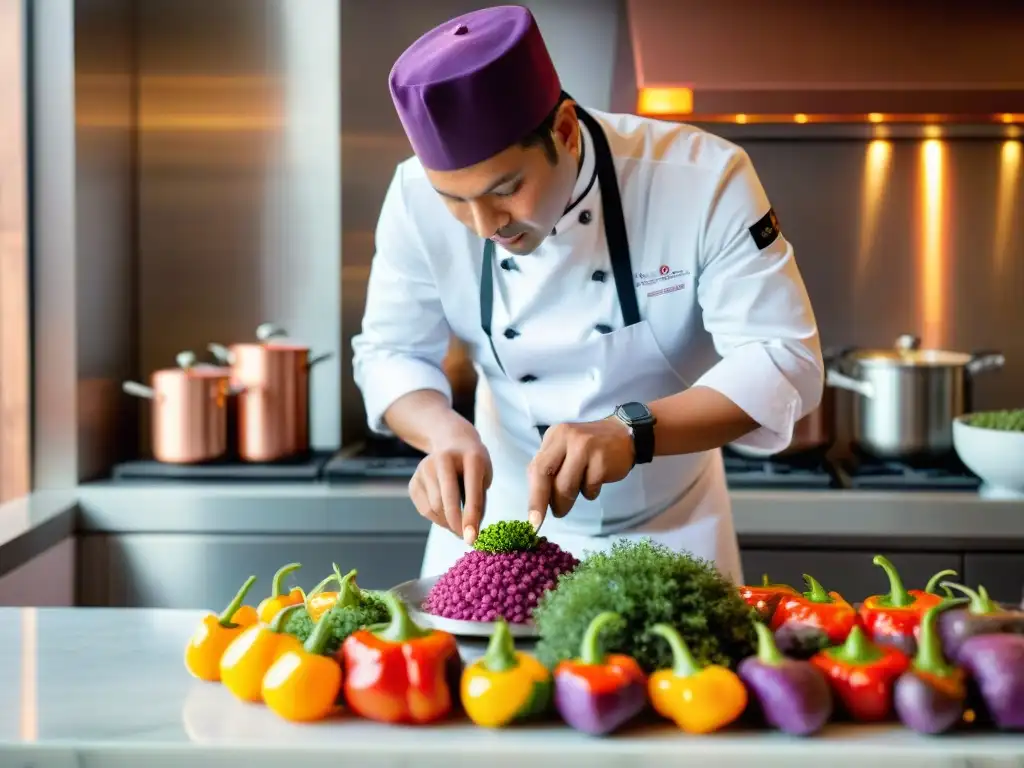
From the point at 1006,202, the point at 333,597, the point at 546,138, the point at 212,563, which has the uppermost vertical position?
the point at 1006,202

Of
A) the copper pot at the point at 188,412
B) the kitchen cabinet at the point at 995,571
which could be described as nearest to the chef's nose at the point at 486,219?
the copper pot at the point at 188,412

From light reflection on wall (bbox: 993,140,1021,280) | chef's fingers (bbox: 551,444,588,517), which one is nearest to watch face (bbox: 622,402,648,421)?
chef's fingers (bbox: 551,444,588,517)

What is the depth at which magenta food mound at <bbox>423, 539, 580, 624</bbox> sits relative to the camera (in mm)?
1277

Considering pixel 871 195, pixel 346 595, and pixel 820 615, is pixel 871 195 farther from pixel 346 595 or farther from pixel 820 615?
pixel 346 595

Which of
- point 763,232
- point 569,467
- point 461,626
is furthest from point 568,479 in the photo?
point 763,232

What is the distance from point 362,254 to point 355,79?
0.45 m

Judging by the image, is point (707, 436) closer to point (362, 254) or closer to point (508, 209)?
point (508, 209)

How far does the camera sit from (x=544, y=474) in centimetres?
142

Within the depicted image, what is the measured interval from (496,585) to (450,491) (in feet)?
0.72

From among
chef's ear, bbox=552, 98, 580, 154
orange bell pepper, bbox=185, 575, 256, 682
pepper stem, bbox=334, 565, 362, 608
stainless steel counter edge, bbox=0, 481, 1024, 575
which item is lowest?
stainless steel counter edge, bbox=0, 481, 1024, 575

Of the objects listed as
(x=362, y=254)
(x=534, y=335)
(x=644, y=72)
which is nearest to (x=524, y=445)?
(x=534, y=335)

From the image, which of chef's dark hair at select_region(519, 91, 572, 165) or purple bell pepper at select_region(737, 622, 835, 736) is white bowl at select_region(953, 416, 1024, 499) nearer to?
chef's dark hair at select_region(519, 91, 572, 165)

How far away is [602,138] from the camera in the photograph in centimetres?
188

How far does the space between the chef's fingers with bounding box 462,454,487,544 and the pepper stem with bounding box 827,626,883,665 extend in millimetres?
471
